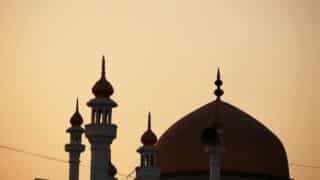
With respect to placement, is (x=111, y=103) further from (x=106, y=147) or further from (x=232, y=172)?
(x=232, y=172)

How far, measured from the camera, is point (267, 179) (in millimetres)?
36031

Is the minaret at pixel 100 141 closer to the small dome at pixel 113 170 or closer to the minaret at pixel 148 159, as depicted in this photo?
the minaret at pixel 148 159

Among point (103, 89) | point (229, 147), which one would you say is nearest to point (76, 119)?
point (229, 147)

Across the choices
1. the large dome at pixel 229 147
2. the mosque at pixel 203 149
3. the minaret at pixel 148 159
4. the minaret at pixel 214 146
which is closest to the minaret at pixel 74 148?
the mosque at pixel 203 149

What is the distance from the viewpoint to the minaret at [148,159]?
33.4m

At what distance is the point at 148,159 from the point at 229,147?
11.6 feet

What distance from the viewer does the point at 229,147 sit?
118ft

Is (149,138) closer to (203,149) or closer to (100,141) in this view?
(203,149)

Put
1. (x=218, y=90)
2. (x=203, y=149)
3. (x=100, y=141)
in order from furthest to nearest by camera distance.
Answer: (x=218, y=90)
(x=203, y=149)
(x=100, y=141)

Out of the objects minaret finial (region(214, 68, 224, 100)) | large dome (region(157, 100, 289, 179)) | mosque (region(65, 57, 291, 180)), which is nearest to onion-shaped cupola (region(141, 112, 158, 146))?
mosque (region(65, 57, 291, 180))

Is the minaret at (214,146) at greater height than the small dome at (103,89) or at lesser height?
lesser

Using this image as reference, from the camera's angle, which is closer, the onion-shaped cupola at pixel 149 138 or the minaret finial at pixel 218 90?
the onion-shaped cupola at pixel 149 138

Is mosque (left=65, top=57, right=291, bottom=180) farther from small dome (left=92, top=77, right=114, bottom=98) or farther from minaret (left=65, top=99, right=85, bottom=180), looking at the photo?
small dome (left=92, top=77, right=114, bottom=98)

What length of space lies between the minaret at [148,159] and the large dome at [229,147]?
→ 1.49m
